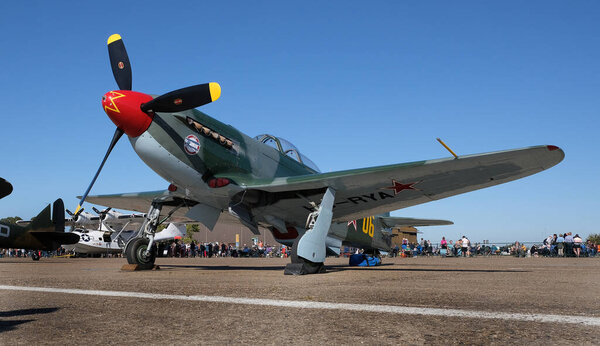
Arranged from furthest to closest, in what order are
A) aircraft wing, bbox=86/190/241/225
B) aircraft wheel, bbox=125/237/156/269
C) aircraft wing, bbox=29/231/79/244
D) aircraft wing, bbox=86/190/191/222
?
aircraft wing, bbox=86/190/191/222, aircraft wing, bbox=86/190/241/225, aircraft wheel, bbox=125/237/156/269, aircraft wing, bbox=29/231/79/244

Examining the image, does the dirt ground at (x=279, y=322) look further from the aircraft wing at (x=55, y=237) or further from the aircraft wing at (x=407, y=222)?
the aircraft wing at (x=407, y=222)

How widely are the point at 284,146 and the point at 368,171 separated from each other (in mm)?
3343

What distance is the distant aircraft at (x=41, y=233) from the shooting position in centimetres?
872

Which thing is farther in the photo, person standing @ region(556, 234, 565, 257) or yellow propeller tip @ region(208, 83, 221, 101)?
person standing @ region(556, 234, 565, 257)

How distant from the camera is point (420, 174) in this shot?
8.86m

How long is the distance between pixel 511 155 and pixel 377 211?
403 cm

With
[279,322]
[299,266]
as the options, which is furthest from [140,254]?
[279,322]

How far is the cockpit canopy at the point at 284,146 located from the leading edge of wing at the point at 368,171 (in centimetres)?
172

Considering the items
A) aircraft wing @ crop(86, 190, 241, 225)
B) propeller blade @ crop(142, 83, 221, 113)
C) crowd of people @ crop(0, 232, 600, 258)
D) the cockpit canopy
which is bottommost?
crowd of people @ crop(0, 232, 600, 258)

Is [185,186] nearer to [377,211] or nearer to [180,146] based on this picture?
[180,146]

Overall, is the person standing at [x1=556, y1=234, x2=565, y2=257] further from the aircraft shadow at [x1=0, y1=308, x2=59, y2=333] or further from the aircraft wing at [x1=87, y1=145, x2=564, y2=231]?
the aircraft shadow at [x1=0, y1=308, x2=59, y2=333]

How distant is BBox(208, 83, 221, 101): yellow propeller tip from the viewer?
8.46m

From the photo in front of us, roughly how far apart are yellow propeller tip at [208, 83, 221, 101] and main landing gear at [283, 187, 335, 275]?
2848mm

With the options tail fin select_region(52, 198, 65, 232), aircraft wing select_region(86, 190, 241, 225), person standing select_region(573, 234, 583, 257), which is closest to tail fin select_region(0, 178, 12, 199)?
aircraft wing select_region(86, 190, 241, 225)
